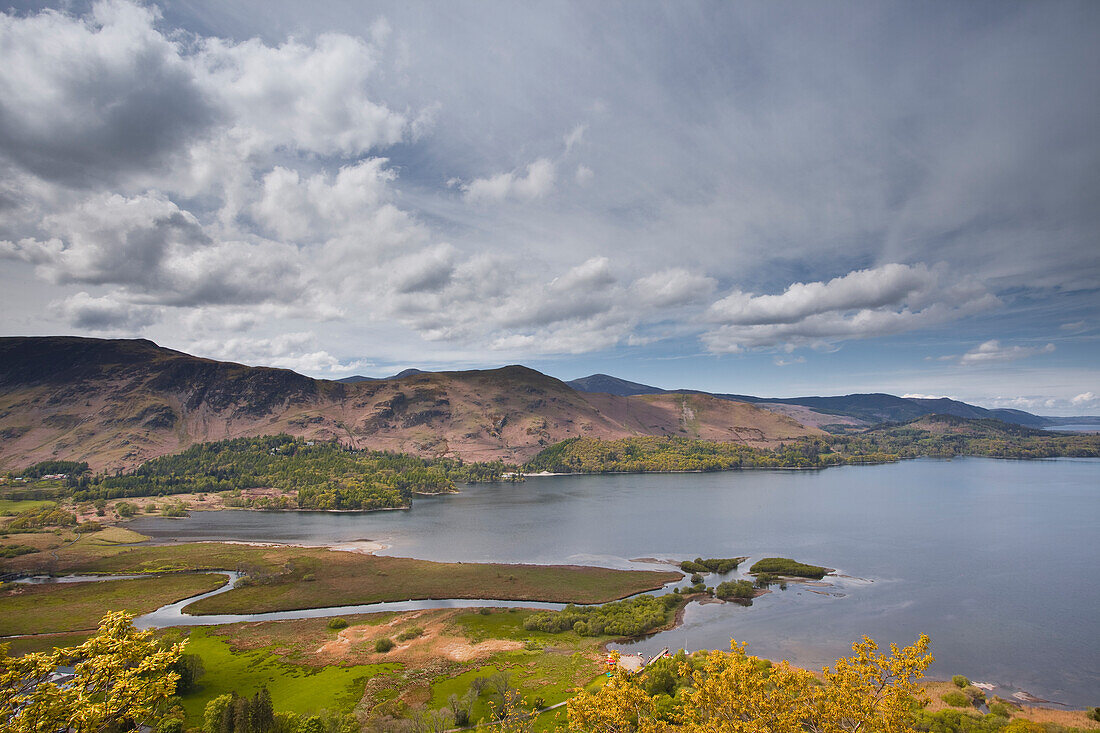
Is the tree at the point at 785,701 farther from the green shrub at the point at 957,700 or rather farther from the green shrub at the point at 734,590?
the green shrub at the point at 734,590

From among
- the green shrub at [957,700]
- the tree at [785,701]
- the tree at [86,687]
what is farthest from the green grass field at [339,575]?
Result: the tree at [86,687]

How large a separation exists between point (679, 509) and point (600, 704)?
160519 mm

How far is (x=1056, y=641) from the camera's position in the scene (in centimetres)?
7131

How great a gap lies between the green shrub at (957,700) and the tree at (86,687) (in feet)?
220

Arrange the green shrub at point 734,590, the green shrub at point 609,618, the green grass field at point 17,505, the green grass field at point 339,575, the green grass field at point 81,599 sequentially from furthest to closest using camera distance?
the green grass field at point 17,505, the green grass field at point 339,575, the green shrub at point 734,590, the green grass field at point 81,599, the green shrub at point 609,618

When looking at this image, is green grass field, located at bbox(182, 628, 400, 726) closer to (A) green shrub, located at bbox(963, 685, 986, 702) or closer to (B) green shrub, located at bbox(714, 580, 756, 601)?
(B) green shrub, located at bbox(714, 580, 756, 601)

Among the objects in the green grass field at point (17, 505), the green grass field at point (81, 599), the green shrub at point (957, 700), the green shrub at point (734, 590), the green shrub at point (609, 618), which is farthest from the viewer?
the green grass field at point (17, 505)

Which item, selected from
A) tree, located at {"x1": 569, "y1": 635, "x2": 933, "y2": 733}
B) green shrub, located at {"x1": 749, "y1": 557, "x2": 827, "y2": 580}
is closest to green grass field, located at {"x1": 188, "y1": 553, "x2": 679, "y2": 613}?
green shrub, located at {"x1": 749, "y1": 557, "x2": 827, "y2": 580}

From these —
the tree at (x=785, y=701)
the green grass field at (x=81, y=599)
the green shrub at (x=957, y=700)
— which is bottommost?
the green grass field at (x=81, y=599)

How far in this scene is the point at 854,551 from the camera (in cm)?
11906

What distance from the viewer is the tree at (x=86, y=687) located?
1427 cm

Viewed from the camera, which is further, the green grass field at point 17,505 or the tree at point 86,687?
the green grass field at point 17,505

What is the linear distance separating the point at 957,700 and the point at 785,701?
45.6 m

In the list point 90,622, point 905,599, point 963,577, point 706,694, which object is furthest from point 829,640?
point 90,622
